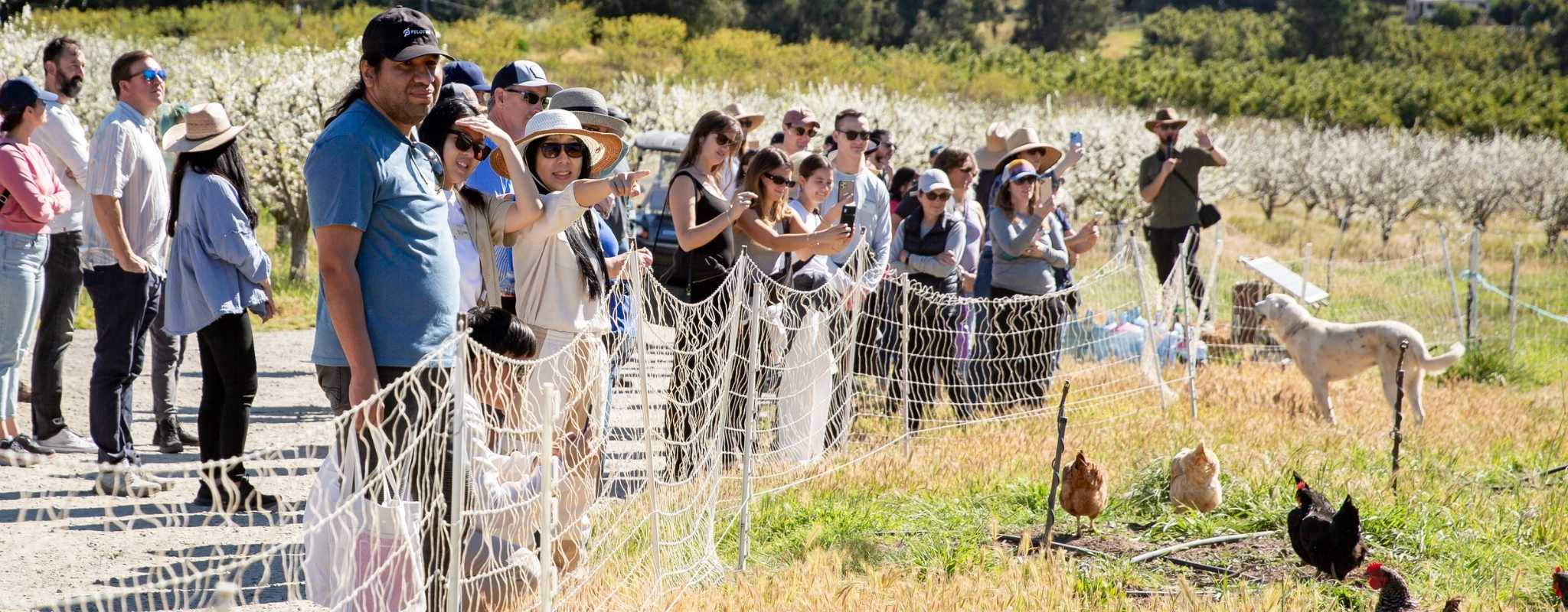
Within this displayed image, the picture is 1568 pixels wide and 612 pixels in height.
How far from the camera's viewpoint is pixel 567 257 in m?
4.57

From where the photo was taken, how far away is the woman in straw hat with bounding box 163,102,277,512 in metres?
5.12

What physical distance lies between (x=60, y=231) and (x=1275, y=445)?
19.3 ft

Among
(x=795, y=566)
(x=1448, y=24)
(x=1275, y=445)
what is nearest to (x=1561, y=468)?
(x=1275, y=445)

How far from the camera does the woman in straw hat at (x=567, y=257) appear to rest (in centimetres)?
420

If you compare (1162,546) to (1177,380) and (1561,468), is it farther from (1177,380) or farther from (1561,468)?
(1177,380)

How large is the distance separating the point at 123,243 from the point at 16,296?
0.63m

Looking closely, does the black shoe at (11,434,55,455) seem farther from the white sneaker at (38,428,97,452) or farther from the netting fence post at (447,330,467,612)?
the netting fence post at (447,330,467,612)

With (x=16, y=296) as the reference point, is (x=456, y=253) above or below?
above

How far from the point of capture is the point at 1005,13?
82562mm

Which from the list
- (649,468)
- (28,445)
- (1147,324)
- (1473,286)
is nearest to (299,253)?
(28,445)

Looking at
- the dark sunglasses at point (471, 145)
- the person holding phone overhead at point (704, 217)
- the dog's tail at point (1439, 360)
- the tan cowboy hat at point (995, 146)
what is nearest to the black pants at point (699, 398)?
the person holding phone overhead at point (704, 217)

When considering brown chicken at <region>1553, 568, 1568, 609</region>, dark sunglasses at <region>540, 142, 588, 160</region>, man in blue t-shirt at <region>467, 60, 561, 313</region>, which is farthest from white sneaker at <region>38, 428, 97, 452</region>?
brown chicken at <region>1553, 568, 1568, 609</region>

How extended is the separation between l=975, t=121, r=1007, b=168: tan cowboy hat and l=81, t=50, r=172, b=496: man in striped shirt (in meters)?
5.65

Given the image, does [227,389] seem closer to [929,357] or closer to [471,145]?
[471,145]
